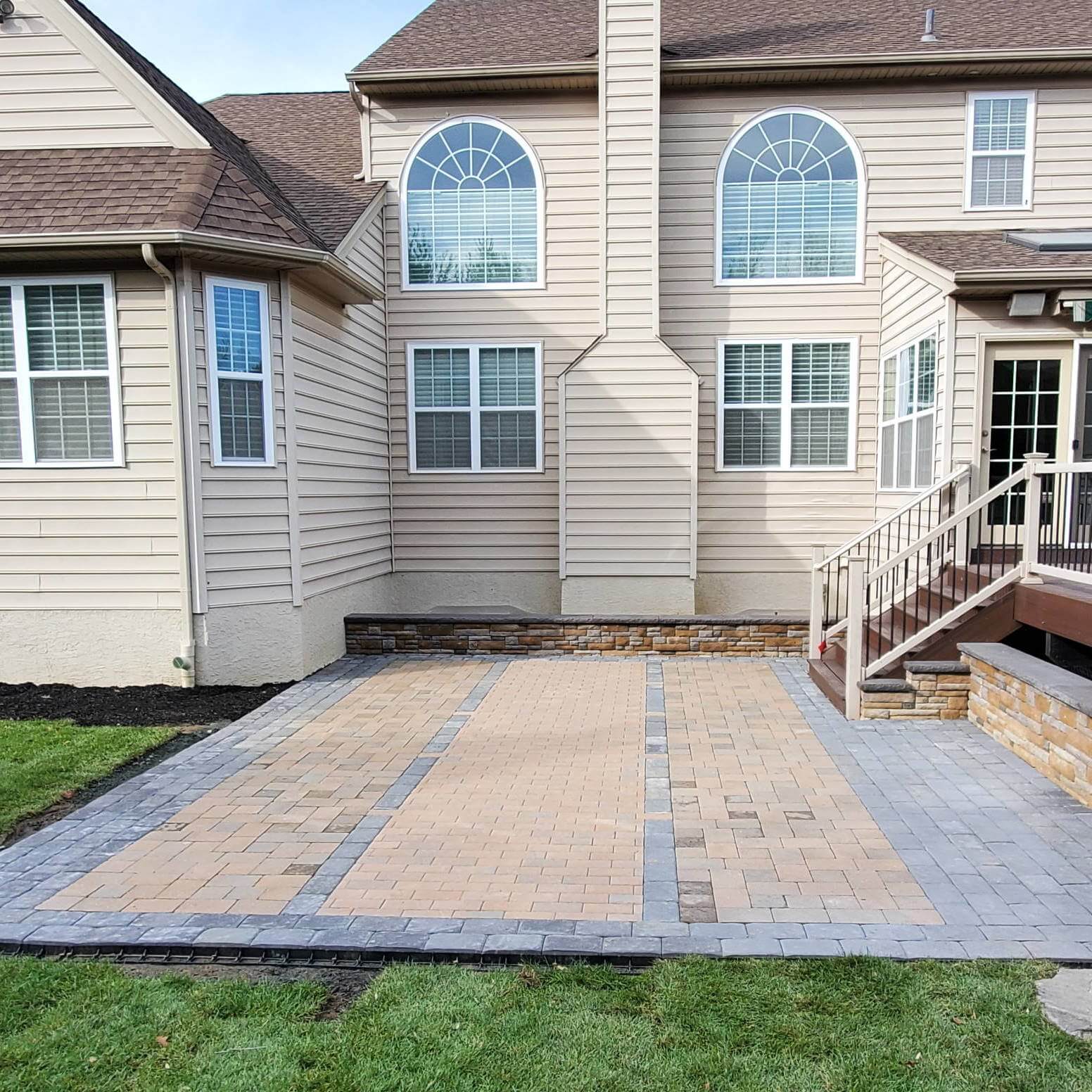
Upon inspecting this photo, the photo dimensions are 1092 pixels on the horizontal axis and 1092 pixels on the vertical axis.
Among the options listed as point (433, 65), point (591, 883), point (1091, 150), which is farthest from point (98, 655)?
point (1091, 150)

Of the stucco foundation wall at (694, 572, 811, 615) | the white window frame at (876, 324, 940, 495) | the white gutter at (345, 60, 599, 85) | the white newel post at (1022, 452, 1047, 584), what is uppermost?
A: the white gutter at (345, 60, 599, 85)

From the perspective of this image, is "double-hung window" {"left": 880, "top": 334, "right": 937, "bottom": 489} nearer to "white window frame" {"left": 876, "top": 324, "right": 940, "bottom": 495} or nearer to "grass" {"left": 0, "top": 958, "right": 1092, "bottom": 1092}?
"white window frame" {"left": 876, "top": 324, "right": 940, "bottom": 495}

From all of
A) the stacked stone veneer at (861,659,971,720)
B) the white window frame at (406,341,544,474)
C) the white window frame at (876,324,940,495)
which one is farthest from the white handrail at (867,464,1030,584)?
the white window frame at (406,341,544,474)

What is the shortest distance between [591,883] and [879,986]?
141 centimetres

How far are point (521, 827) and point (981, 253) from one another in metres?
7.96

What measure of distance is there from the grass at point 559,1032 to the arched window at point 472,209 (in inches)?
376

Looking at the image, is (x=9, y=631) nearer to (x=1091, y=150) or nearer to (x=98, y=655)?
(x=98, y=655)

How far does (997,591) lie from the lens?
7102 millimetres

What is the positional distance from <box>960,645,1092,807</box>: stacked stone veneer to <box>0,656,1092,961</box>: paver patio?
161 mm

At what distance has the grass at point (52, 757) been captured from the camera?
208 inches

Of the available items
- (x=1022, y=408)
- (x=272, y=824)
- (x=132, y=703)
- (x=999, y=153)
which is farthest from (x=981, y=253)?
(x=132, y=703)

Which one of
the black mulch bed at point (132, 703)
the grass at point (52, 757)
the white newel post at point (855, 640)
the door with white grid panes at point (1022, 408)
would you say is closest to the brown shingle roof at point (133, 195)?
the black mulch bed at point (132, 703)

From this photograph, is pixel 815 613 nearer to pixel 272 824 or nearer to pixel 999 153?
pixel 272 824

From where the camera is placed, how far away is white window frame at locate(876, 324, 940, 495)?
867 centimetres
